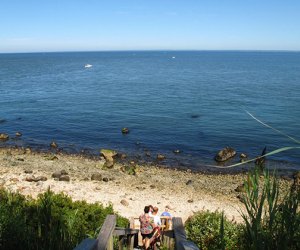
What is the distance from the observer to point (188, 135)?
137ft

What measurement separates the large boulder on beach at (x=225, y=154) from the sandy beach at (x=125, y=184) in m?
3.69

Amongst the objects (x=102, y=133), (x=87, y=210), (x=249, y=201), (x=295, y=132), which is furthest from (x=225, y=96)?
(x=249, y=201)

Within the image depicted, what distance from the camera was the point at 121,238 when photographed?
30.8 ft

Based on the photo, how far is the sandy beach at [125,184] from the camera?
2295 centimetres

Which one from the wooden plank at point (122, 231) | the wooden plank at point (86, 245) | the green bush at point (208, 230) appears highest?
the wooden plank at point (86, 245)

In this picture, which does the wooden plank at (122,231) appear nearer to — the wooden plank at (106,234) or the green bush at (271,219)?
the wooden plank at (106,234)

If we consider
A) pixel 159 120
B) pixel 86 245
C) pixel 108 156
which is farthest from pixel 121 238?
pixel 159 120

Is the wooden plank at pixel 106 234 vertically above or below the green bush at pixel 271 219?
below

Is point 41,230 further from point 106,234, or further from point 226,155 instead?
point 226,155

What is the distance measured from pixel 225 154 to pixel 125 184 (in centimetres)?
1221

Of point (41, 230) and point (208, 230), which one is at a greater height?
point (41, 230)

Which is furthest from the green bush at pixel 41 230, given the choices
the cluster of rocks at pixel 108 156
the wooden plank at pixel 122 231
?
the cluster of rocks at pixel 108 156

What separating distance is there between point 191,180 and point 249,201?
26.4m

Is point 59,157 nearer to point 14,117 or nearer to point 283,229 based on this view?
point 14,117
